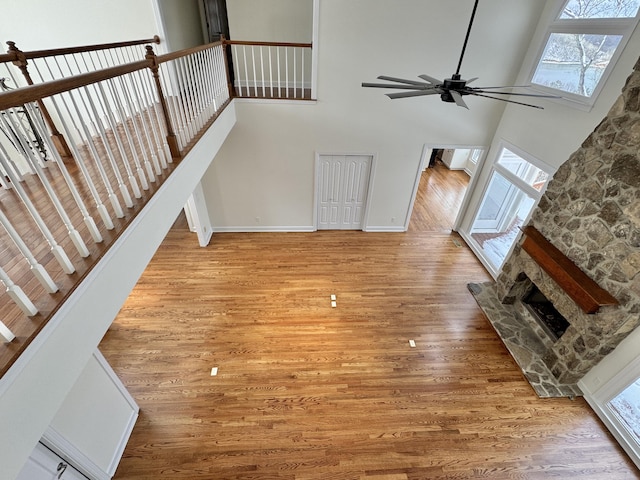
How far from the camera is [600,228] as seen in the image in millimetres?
3354

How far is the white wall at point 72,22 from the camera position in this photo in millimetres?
3986

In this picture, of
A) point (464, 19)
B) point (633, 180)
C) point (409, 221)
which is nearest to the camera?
point (633, 180)

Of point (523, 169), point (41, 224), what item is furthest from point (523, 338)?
point (41, 224)

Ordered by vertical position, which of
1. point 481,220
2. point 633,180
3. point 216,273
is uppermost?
point 481,220

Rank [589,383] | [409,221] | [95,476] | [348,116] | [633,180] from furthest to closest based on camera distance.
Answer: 1. [409,221]
2. [348,116]
3. [589,383]
4. [633,180]
5. [95,476]

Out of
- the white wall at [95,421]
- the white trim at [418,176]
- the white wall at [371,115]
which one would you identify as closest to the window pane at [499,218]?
the white wall at [371,115]

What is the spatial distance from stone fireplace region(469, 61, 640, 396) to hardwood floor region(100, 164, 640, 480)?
43 cm

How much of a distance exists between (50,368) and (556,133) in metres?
5.75

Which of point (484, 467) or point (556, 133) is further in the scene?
point (556, 133)

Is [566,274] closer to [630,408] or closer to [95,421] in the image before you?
[630,408]

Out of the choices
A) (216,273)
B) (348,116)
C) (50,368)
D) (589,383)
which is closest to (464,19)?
(348,116)

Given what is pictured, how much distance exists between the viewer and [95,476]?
107 inches

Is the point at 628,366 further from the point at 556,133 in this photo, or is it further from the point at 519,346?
the point at 556,133

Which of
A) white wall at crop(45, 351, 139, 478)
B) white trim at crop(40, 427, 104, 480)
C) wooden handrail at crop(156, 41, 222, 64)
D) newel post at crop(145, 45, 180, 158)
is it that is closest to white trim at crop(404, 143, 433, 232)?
wooden handrail at crop(156, 41, 222, 64)
